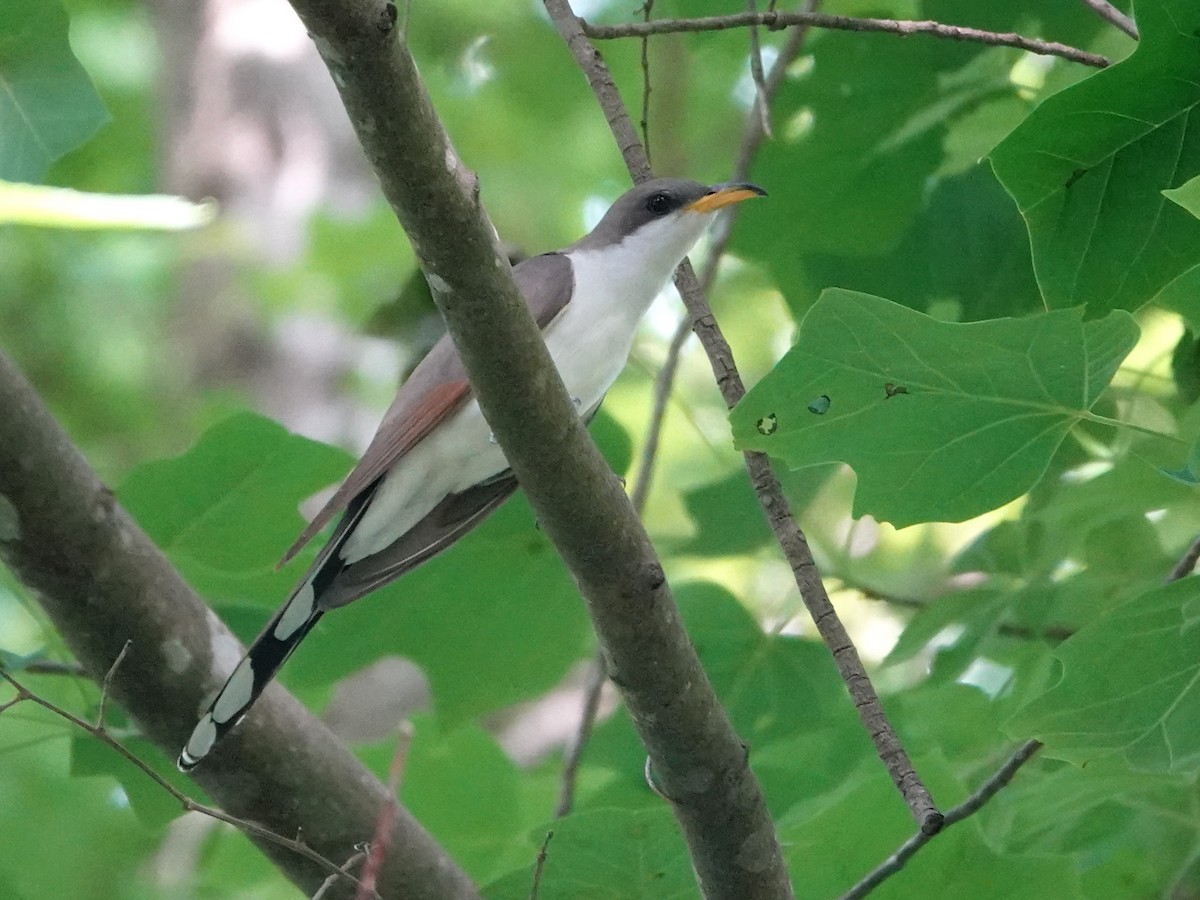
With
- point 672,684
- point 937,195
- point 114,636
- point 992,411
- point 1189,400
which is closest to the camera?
point 992,411

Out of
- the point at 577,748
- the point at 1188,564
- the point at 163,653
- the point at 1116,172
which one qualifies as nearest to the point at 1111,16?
the point at 1116,172

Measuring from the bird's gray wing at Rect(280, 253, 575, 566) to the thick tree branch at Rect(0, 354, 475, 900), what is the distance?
43cm

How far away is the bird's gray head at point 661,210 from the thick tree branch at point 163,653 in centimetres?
162

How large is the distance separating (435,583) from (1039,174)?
1.96 metres

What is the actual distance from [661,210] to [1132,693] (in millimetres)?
2130

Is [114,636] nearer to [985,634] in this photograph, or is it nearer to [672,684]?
[672,684]

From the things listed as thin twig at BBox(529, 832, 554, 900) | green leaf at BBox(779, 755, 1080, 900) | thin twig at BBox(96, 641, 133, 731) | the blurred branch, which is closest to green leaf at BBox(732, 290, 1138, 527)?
the blurred branch

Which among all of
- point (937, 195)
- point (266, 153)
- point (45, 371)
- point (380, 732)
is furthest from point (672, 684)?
point (45, 371)

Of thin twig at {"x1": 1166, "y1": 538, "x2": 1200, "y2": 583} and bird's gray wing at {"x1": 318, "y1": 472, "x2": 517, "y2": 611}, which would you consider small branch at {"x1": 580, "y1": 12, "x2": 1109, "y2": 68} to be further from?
bird's gray wing at {"x1": 318, "y1": 472, "x2": 517, "y2": 611}

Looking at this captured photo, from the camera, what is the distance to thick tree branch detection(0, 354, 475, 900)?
2.61m

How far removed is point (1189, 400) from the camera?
296cm

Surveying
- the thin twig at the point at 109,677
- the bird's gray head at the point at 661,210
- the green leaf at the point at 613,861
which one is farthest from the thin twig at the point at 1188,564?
the thin twig at the point at 109,677

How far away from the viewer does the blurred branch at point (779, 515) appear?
2127 millimetres

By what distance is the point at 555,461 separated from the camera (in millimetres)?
2021
